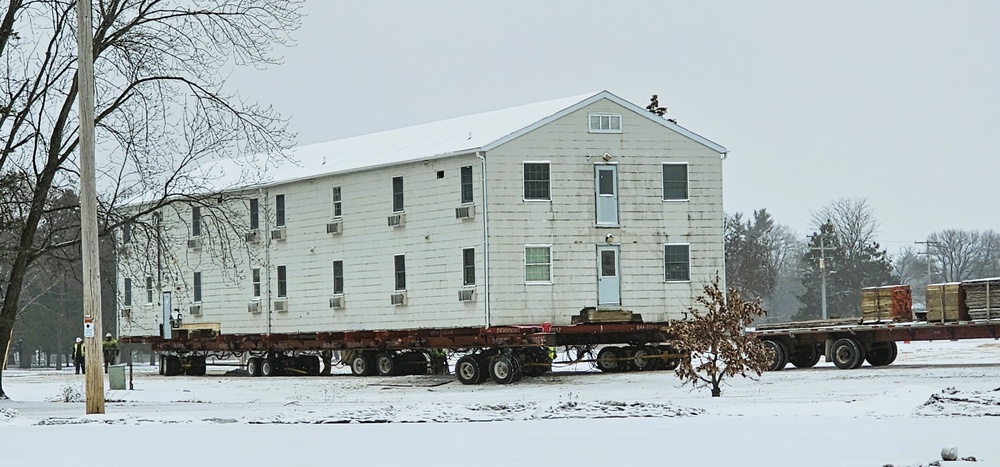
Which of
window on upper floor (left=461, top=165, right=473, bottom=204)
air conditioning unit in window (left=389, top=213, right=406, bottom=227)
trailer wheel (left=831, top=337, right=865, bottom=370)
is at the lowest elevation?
trailer wheel (left=831, top=337, right=865, bottom=370)

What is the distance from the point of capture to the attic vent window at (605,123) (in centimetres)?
3769

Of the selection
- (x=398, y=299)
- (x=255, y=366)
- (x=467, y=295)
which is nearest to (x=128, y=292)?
(x=255, y=366)

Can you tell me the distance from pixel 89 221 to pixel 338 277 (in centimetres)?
1899

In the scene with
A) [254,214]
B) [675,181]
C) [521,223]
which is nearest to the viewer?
[521,223]

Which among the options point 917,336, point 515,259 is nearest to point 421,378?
point 515,259

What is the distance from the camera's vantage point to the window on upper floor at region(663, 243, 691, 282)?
38094 millimetres

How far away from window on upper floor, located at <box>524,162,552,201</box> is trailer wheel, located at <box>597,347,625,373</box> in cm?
447

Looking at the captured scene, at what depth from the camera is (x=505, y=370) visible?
114 ft

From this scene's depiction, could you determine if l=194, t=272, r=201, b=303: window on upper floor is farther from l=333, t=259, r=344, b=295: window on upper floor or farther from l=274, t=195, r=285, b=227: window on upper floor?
l=333, t=259, r=344, b=295: window on upper floor

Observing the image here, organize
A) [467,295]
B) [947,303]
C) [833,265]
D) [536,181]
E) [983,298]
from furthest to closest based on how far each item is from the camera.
→ [833,265] < [536,181] < [467,295] < [947,303] < [983,298]

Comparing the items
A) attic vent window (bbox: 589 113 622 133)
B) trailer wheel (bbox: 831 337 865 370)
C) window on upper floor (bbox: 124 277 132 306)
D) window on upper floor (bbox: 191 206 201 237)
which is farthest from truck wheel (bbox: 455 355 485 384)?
window on upper floor (bbox: 124 277 132 306)

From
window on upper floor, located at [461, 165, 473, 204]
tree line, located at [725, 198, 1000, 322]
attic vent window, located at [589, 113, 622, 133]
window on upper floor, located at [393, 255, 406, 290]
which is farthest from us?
tree line, located at [725, 198, 1000, 322]

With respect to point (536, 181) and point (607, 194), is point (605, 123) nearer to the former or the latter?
point (607, 194)

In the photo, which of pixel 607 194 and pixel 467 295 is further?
pixel 607 194
